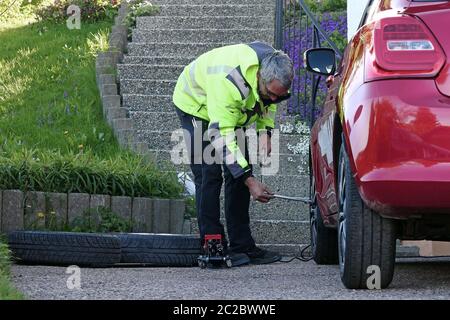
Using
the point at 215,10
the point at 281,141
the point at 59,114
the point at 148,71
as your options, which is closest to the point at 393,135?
the point at 281,141

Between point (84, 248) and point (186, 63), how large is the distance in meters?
4.32

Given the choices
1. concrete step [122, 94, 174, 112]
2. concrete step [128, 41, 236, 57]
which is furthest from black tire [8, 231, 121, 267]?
concrete step [128, 41, 236, 57]

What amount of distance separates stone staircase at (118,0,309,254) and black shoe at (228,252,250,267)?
33.7 inches

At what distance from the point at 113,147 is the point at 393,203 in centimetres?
447

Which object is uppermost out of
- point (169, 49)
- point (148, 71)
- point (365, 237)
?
point (169, 49)

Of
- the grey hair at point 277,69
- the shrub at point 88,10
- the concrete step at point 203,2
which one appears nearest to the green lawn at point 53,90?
the shrub at point 88,10

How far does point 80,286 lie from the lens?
5215 millimetres

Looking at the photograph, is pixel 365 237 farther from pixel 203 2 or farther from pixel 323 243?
pixel 203 2

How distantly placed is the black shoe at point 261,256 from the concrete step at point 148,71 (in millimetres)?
3478

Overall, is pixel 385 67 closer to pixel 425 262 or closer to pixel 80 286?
pixel 80 286

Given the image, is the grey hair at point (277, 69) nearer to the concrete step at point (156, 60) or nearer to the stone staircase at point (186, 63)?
the stone staircase at point (186, 63)

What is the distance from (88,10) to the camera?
41.4ft

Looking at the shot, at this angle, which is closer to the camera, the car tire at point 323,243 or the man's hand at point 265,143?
the car tire at point 323,243

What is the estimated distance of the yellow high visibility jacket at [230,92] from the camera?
6195mm
